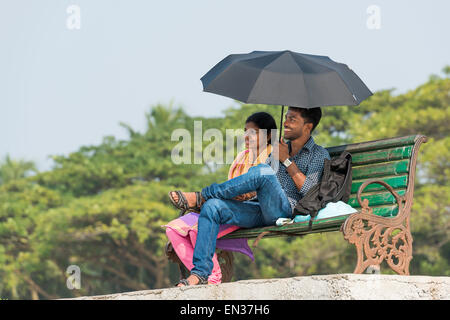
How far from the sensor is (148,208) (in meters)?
26.5

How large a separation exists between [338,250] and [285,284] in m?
21.1

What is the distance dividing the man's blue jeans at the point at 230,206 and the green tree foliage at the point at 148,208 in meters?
18.2

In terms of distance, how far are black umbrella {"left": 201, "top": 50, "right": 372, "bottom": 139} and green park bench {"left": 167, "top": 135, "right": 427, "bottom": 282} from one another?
436mm

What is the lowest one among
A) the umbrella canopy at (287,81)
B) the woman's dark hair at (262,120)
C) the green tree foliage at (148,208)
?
the green tree foliage at (148,208)

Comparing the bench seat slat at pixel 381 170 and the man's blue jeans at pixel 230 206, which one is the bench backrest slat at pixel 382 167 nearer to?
the bench seat slat at pixel 381 170

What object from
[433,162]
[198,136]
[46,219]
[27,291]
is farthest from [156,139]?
[433,162]

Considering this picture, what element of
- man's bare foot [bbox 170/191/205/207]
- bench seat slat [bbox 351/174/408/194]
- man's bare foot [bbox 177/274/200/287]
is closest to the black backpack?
bench seat slat [bbox 351/174/408/194]

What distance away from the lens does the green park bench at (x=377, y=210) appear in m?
5.01

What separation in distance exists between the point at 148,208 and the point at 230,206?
2110cm

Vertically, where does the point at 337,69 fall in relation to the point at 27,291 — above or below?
above

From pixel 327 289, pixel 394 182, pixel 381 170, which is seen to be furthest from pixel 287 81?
pixel 327 289

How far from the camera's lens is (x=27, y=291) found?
30969 mm

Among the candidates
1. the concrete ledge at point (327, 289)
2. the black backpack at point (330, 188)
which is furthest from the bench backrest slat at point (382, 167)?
the concrete ledge at point (327, 289)
